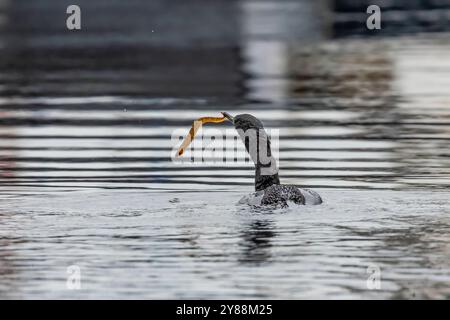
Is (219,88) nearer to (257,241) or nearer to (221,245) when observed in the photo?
(257,241)

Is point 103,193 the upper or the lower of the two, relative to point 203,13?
lower

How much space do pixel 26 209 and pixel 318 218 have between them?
96.7 inches

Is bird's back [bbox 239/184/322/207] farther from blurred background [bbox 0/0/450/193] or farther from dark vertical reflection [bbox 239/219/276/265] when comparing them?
blurred background [bbox 0/0/450/193]

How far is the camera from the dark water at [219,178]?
1220cm

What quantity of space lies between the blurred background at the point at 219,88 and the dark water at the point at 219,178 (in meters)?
0.05

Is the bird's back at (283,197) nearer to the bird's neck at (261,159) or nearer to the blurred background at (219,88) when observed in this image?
the bird's neck at (261,159)

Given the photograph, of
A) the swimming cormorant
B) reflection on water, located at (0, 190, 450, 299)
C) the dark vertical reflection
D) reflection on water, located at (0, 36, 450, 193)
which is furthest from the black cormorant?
reflection on water, located at (0, 36, 450, 193)

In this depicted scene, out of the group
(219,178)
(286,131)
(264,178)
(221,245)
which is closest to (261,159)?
(264,178)

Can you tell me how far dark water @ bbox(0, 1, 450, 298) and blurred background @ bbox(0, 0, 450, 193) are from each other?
0.05 meters

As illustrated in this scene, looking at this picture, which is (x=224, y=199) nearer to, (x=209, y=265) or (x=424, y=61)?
(x=209, y=265)

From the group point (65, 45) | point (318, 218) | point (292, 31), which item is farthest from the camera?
point (292, 31)

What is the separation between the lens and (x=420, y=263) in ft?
40.9
